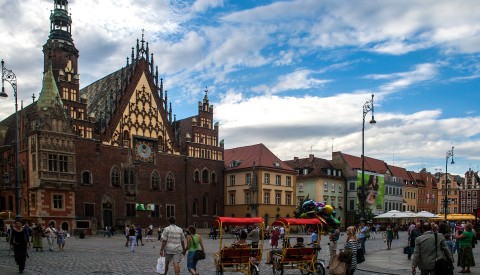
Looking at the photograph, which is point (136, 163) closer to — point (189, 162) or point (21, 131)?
point (189, 162)

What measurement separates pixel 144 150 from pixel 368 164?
46.0 meters

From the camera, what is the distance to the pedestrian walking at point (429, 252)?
1055cm

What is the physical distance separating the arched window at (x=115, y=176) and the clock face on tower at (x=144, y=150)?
122 inches

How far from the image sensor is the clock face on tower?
60.5 meters

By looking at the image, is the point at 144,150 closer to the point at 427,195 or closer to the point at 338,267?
the point at 338,267

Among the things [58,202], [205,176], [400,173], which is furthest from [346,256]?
[400,173]

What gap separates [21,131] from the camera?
5288 centimetres

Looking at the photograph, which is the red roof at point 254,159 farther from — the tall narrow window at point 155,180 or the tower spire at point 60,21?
the tower spire at point 60,21

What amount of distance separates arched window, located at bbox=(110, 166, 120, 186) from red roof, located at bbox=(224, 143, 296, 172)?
18.0 m

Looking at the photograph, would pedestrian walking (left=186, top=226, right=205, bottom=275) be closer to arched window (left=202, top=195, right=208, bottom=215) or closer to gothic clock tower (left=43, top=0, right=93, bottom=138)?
gothic clock tower (left=43, top=0, right=93, bottom=138)

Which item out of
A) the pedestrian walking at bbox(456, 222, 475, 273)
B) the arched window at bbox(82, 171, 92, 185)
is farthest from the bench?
the arched window at bbox(82, 171, 92, 185)

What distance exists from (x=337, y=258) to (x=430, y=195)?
358ft

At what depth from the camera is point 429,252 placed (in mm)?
10625

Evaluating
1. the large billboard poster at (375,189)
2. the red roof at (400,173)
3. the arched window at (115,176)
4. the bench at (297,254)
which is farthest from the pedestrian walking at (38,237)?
the red roof at (400,173)
